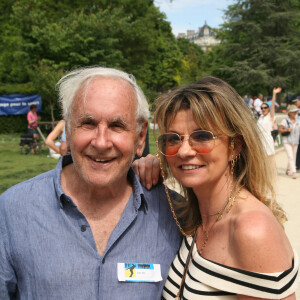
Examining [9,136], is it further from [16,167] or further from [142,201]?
[142,201]

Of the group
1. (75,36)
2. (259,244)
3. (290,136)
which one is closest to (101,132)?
(259,244)

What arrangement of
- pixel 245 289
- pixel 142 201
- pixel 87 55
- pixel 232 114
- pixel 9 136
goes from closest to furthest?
pixel 245 289, pixel 232 114, pixel 142 201, pixel 87 55, pixel 9 136

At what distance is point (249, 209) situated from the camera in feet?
5.91

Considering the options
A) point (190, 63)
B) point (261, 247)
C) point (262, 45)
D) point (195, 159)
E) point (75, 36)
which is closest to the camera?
point (261, 247)

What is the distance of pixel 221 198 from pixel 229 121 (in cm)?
45

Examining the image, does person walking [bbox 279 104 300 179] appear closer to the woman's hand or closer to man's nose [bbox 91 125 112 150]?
the woman's hand

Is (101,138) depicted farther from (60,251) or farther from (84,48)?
(84,48)

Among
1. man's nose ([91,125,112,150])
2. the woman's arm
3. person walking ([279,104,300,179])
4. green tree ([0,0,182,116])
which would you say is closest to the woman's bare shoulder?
the woman's arm

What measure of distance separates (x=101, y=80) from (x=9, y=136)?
2106 centimetres

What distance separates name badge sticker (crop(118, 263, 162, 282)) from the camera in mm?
1804

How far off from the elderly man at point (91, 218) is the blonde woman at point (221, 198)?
6.5 inches

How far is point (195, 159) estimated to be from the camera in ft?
6.46

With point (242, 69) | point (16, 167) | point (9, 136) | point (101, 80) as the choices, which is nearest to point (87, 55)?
point (9, 136)

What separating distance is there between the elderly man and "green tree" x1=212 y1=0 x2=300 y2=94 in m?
35.5
